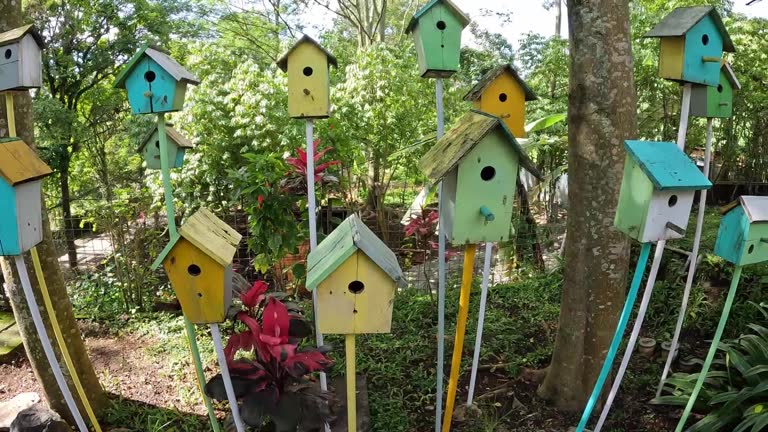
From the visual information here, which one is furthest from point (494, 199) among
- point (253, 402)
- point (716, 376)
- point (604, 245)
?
point (716, 376)

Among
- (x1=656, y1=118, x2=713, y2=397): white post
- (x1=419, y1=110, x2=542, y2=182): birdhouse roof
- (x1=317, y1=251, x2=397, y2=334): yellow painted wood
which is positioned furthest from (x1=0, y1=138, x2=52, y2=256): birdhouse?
(x1=656, y1=118, x2=713, y2=397): white post

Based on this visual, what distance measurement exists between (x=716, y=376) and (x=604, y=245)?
134cm

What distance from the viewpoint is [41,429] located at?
9.41 ft

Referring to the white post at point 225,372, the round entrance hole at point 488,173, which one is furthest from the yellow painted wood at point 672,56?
the white post at point 225,372

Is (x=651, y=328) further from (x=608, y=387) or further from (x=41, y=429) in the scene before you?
(x=41, y=429)

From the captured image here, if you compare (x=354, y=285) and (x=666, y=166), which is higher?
(x=666, y=166)

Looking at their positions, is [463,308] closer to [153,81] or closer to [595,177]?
[595,177]

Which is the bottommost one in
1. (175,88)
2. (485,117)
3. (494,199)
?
(494,199)

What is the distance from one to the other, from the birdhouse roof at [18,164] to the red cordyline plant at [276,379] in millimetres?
1147

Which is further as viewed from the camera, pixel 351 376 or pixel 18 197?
pixel 351 376

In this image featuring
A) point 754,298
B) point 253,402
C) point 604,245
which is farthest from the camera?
point 754,298

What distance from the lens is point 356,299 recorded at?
2.00 m

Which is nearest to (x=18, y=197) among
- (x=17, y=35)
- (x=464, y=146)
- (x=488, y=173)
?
(x=17, y=35)

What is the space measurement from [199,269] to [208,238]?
0.44ft
